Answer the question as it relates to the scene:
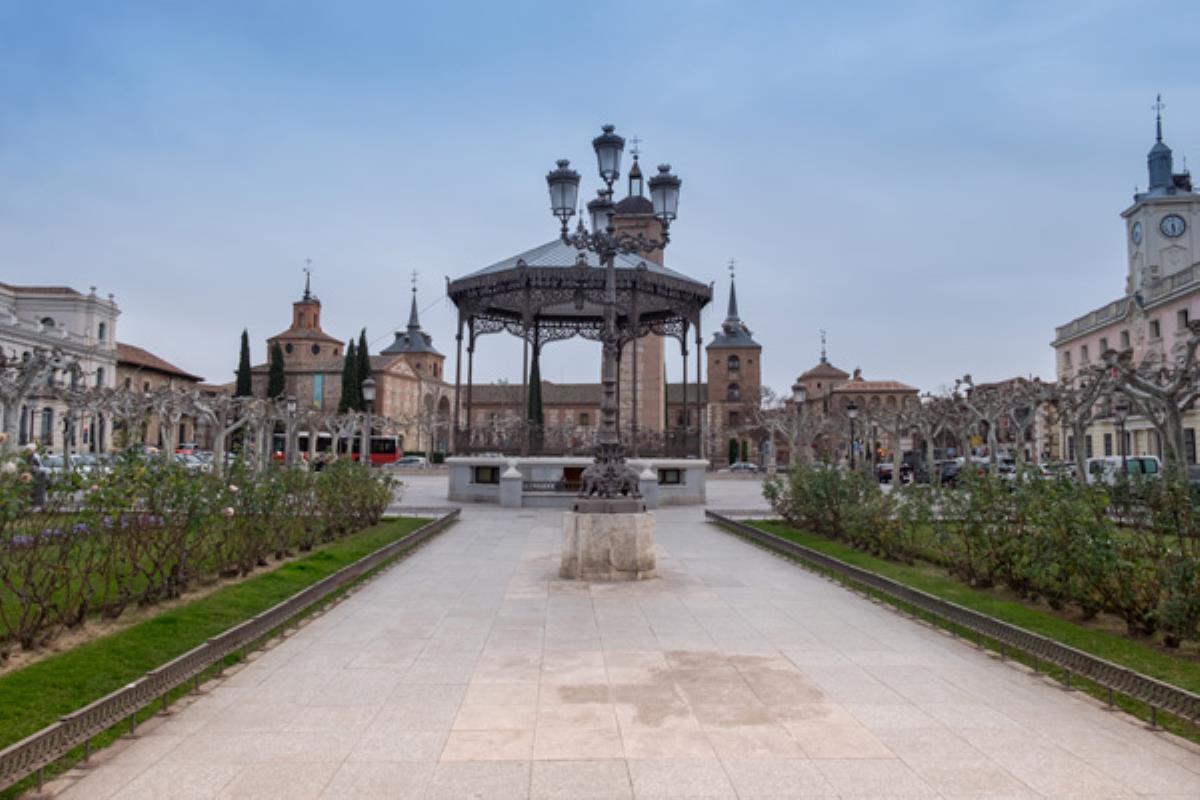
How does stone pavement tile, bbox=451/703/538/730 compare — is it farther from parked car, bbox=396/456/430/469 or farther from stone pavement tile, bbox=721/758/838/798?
parked car, bbox=396/456/430/469

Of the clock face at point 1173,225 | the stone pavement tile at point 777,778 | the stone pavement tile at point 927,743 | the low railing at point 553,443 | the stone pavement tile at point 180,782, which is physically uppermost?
the clock face at point 1173,225

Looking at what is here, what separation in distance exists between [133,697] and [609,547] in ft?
18.2

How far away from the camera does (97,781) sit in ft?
11.7

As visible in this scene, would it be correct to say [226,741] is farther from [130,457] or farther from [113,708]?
[130,457]

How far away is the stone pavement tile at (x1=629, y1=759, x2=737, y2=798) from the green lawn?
3.32 metres

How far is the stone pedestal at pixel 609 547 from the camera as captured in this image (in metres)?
9.17

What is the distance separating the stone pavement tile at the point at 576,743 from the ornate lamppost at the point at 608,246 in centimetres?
510

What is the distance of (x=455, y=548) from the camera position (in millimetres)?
Answer: 12172

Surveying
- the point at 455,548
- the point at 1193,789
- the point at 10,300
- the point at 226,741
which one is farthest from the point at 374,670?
the point at 10,300

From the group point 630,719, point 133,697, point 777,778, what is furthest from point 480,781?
point 133,697

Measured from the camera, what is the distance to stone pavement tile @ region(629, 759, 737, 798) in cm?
345

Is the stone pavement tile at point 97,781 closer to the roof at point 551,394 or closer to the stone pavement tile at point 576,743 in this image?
the stone pavement tile at point 576,743

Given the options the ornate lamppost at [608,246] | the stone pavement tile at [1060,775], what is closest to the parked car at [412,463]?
the ornate lamppost at [608,246]

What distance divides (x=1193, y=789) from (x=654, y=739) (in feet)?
7.82
